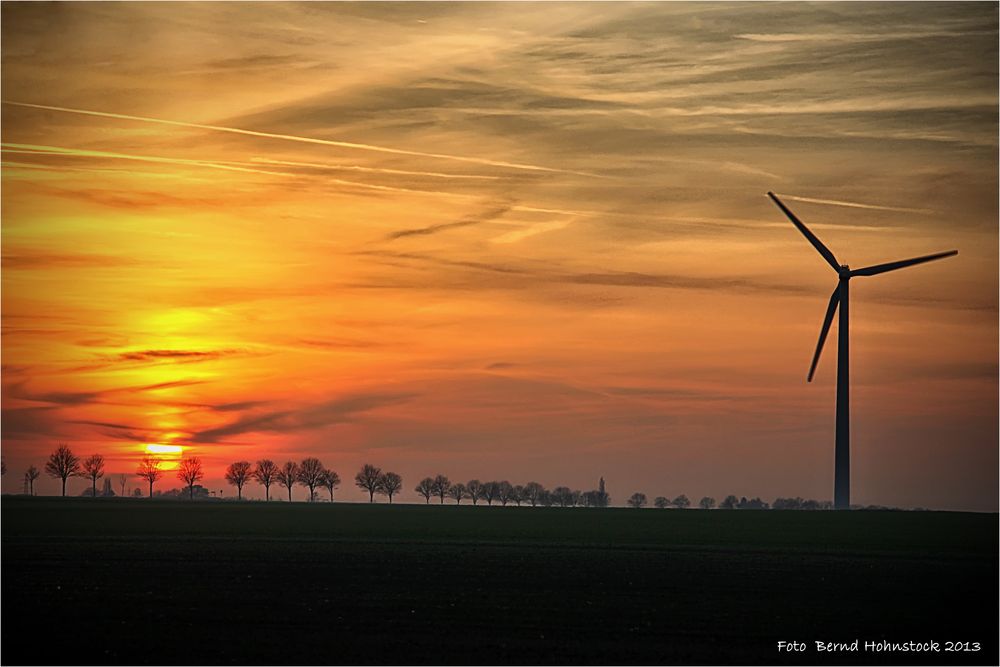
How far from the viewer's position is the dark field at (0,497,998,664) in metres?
34.1

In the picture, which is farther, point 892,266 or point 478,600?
point 892,266

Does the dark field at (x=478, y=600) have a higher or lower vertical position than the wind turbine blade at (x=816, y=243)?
lower

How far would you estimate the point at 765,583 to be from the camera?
53406mm

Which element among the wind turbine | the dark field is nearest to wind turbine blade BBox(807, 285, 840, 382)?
the wind turbine

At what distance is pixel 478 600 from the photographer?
45.1 meters

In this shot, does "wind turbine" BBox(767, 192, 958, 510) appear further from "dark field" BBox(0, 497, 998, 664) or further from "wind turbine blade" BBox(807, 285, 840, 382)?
"dark field" BBox(0, 497, 998, 664)

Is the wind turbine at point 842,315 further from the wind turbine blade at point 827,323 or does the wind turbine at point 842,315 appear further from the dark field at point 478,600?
the dark field at point 478,600

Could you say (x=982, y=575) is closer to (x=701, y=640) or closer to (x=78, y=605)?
(x=701, y=640)

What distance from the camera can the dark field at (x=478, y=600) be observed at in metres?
34.1

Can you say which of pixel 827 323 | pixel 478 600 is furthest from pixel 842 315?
pixel 478 600

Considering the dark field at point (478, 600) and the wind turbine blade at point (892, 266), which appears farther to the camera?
the wind turbine blade at point (892, 266)

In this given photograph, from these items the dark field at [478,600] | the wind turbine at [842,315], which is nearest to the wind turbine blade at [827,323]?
the wind turbine at [842,315]

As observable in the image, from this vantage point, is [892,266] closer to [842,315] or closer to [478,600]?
[842,315]

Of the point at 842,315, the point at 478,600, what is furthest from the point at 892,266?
the point at 478,600
